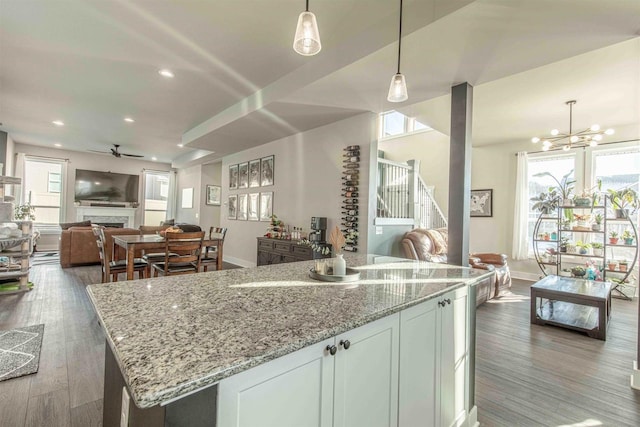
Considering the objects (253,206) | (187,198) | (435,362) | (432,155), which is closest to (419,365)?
(435,362)

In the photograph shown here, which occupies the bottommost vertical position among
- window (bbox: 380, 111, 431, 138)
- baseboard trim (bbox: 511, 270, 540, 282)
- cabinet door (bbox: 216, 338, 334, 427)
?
baseboard trim (bbox: 511, 270, 540, 282)

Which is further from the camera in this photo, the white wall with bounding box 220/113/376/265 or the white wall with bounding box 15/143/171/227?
the white wall with bounding box 15/143/171/227

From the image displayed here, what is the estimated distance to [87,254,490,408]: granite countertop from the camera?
676 millimetres

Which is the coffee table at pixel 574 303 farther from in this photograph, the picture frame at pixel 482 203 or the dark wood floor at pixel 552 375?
the picture frame at pixel 482 203

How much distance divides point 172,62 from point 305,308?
11.8ft

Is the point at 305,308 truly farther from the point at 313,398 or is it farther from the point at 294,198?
the point at 294,198

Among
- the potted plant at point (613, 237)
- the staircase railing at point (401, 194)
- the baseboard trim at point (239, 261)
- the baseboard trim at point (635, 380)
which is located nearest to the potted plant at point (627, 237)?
the potted plant at point (613, 237)

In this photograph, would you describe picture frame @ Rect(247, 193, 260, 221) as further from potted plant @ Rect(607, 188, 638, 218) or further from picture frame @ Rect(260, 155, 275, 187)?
potted plant @ Rect(607, 188, 638, 218)

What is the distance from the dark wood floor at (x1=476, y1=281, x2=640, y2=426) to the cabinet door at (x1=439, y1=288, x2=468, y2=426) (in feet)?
1.39

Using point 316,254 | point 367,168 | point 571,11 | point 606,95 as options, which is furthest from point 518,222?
point 571,11

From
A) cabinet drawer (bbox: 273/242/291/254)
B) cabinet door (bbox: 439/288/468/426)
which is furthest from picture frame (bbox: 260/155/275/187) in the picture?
cabinet door (bbox: 439/288/468/426)

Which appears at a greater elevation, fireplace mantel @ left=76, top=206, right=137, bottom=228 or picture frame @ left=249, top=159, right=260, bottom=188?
picture frame @ left=249, top=159, right=260, bottom=188

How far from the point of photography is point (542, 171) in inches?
241

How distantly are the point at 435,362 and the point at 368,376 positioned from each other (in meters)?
0.56
